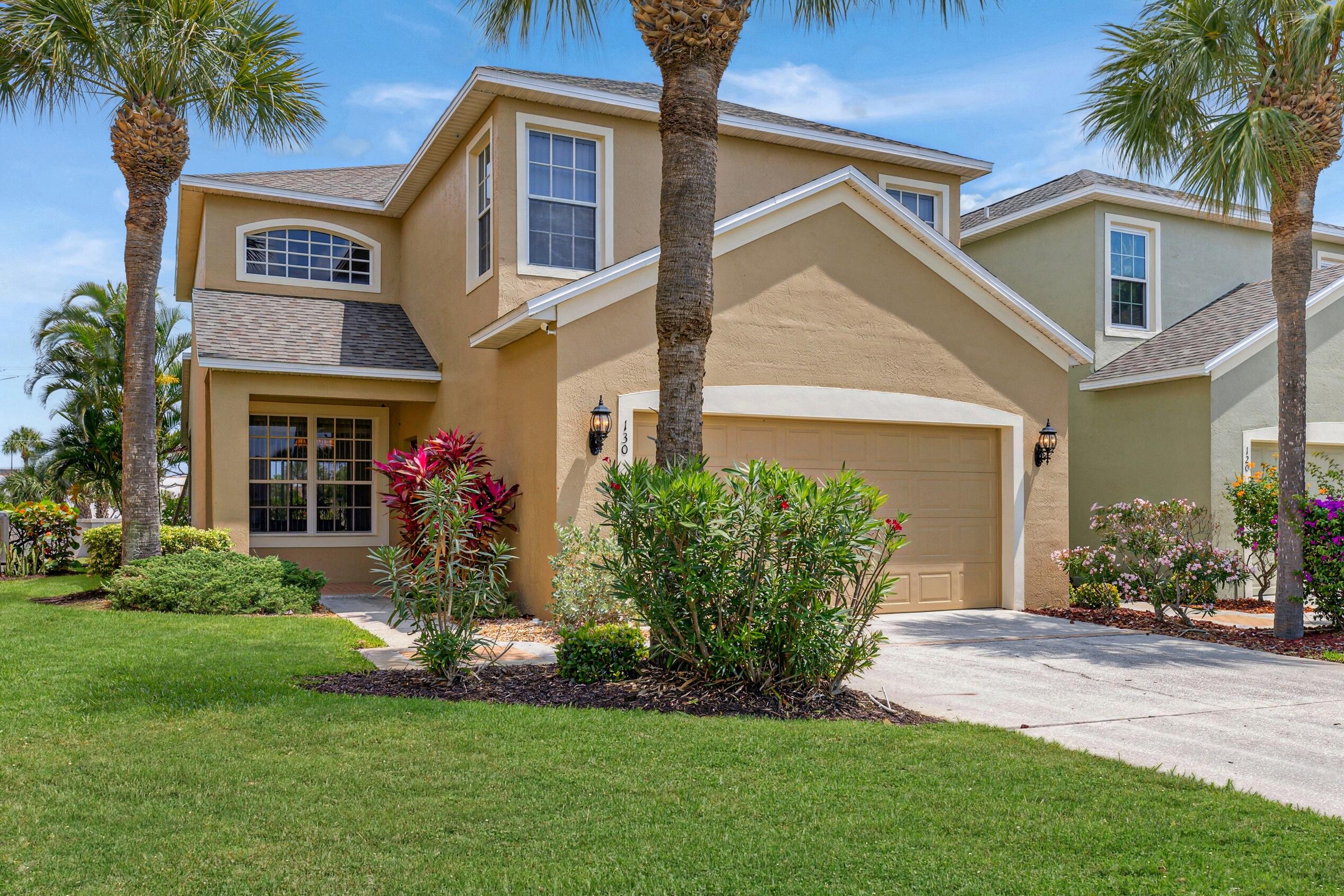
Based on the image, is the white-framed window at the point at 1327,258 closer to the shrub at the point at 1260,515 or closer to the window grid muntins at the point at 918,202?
the window grid muntins at the point at 918,202

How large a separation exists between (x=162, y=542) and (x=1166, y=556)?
494 inches

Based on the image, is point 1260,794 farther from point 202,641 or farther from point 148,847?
point 202,641

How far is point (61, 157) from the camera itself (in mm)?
23109

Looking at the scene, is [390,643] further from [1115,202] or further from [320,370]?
[1115,202]

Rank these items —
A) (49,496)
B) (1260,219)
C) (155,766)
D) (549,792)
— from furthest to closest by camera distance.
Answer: (49,496) < (1260,219) < (155,766) < (549,792)

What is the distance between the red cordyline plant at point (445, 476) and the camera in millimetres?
11336

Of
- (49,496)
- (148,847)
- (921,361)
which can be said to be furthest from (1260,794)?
(49,496)

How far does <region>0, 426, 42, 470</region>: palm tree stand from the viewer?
98.9ft

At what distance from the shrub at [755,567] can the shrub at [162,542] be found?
8336 millimetres

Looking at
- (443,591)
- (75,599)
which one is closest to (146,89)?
(75,599)

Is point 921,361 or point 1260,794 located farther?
point 921,361

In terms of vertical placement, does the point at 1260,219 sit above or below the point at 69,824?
above

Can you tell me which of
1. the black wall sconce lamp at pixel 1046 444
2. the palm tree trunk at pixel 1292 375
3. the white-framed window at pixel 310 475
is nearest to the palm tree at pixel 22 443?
the white-framed window at pixel 310 475

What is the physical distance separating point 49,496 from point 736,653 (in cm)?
2731
